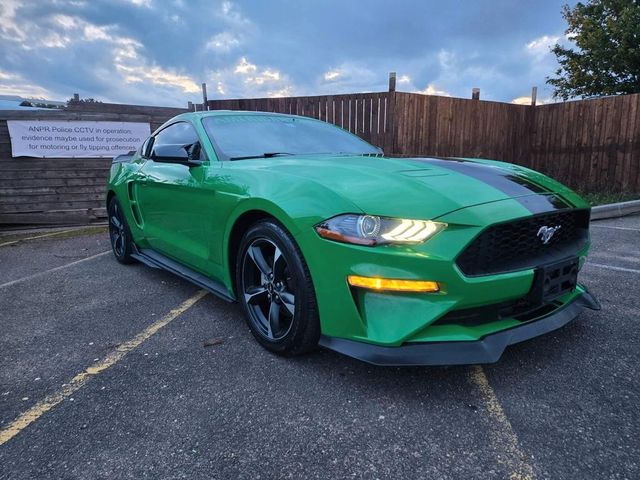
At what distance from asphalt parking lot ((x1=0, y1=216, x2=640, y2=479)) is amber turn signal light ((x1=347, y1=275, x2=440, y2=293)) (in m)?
0.56

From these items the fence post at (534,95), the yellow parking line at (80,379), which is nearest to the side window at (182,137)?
the yellow parking line at (80,379)

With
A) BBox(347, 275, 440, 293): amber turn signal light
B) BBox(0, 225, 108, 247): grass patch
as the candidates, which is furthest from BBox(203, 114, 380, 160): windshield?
BBox(0, 225, 108, 247): grass patch

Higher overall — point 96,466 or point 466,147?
point 466,147

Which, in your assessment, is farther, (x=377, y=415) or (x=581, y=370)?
(x=581, y=370)

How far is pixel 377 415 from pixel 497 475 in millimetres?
553

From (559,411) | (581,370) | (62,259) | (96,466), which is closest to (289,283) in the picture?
(96,466)

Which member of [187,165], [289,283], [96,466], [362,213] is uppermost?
[187,165]

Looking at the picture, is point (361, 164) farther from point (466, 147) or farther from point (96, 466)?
point (466, 147)

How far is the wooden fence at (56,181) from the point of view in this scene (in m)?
7.64

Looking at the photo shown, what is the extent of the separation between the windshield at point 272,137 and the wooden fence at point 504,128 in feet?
13.7

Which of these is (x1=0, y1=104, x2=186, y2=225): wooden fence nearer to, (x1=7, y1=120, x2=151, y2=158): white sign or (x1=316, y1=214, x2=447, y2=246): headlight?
(x1=7, y1=120, x2=151, y2=158): white sign

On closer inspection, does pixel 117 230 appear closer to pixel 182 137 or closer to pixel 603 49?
pixel 182 137

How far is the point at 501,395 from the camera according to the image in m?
2.18

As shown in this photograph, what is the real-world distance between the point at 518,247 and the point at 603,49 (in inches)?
631
